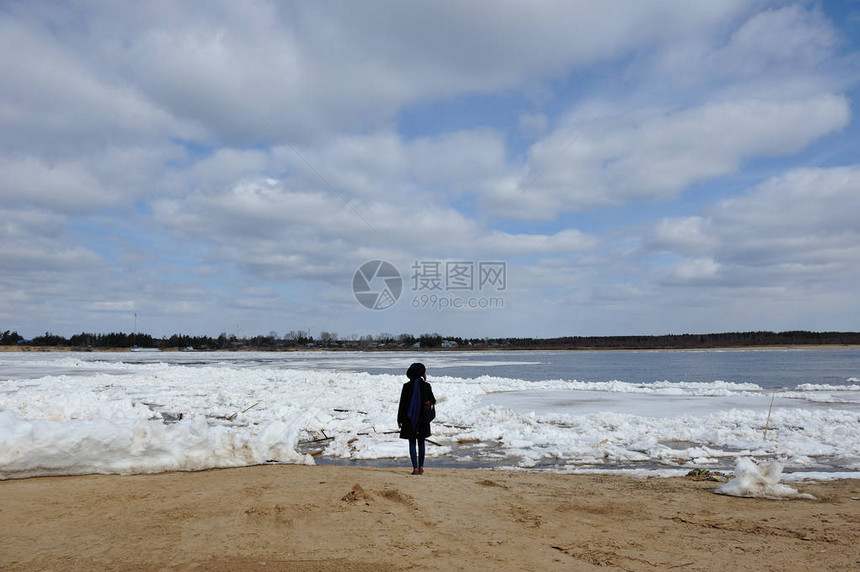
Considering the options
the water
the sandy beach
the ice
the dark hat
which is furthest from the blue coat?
the ice

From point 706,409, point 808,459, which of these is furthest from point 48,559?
point 706,409

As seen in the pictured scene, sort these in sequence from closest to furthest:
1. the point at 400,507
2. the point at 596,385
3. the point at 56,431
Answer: the point at 400,507 < the point at 56,431 < the point at 596,385

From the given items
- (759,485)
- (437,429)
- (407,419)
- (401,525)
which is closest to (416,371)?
(407,419)

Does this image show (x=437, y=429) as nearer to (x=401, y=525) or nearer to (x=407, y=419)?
(x=407, y=419)

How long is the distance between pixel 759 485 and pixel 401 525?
15.8 feet

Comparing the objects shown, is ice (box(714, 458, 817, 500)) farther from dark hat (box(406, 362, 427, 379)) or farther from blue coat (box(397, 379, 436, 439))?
dark hat (box(406, 362, 427, 379))

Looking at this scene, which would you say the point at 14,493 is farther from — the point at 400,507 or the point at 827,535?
the point at 827,535

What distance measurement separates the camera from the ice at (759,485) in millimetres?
7176

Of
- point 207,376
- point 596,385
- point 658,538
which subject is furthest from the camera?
point 207,376

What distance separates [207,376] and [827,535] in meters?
30.7

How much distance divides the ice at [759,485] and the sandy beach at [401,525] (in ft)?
0.68

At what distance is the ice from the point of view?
7176mm

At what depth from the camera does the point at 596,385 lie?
27.3m

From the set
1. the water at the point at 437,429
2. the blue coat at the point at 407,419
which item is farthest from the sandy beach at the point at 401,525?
the blue coat at the point at 407,419
